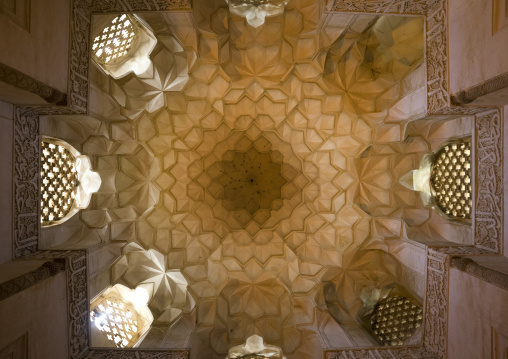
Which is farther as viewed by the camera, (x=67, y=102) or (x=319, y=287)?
(x=319, y=287)

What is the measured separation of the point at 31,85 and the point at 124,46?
136 inches

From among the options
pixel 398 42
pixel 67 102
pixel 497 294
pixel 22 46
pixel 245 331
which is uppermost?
Result: pixel 398 42

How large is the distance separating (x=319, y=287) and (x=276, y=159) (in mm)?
3749

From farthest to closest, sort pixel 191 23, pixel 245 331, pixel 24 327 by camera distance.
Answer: pixel 245 331 < pixel 191 23 < pixel 24 327

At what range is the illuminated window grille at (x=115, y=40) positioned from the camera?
7102 millimetres

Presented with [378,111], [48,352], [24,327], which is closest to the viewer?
[24,327]

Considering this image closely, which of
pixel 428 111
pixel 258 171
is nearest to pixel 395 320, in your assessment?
pixel 428 111

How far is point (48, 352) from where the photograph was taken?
5.34 m

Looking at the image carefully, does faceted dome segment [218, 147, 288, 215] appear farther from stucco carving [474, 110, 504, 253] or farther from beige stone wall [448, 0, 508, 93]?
beige stone wall [448, 0, 508, 93]

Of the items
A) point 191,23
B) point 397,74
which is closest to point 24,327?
point 191,23

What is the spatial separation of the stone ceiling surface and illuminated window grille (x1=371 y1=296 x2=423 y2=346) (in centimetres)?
48

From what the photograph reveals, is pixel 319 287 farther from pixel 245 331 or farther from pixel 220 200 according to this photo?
pixel 220 200

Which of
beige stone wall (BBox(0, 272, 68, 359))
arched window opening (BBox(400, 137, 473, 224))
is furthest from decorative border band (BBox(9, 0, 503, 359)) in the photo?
arched window opening (BBox(400, 137, 473, 224))

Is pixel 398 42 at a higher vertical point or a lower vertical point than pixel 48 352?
higher
